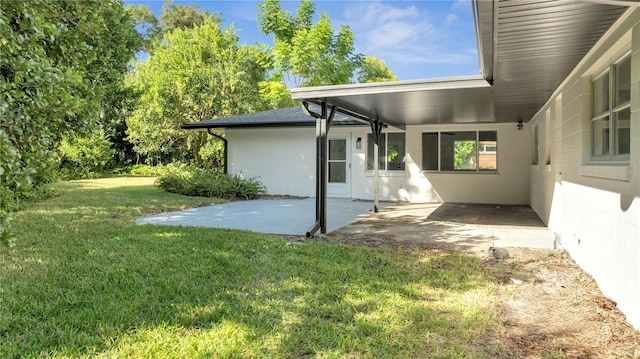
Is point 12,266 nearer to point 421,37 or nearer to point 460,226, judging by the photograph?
point 460,226

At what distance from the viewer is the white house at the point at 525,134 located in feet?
10.6

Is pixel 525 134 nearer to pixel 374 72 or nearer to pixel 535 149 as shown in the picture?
pixel 535 149

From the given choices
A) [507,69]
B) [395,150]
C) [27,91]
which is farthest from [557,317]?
[395,150]

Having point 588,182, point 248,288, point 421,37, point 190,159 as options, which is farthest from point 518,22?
point 421,37

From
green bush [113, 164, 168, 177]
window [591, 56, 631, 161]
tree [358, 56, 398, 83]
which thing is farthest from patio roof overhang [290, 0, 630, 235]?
tree [358, 56, 398, 83]

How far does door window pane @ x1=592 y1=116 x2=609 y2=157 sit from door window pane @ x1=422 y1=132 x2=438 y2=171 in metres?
7.51

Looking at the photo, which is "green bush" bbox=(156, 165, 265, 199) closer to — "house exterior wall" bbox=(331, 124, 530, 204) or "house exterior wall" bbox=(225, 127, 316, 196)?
"house exterior wall" bbox=(225, 127, 316, 196)

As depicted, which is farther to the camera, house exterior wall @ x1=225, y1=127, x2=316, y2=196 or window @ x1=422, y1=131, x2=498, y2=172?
house exterior wall @ x1=225, y1=127, x2=316, y2=196

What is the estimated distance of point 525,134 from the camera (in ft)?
36.7

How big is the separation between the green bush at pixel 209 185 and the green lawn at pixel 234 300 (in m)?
Answer: 6.44

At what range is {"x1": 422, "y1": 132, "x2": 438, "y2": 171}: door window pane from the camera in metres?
12.0

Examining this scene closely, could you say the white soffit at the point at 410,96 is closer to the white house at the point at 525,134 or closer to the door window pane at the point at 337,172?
the white house at the point at 525,134

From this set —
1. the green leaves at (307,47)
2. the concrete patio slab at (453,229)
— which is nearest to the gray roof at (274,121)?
the concrete patio slab at (453,229)

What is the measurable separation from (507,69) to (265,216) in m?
5.37
